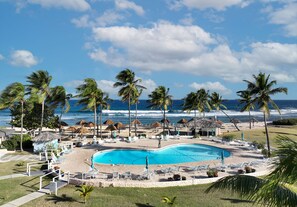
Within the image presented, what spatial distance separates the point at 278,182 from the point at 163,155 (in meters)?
25.9

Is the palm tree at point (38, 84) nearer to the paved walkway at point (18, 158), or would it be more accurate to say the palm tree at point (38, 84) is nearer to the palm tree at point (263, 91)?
the paved walkway at point (18, 158)

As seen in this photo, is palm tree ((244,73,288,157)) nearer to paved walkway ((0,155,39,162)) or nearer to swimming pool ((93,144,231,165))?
swimming pool ((93,144,231,165))

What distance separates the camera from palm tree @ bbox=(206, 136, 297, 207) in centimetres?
532

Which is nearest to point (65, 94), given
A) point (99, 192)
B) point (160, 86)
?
point (160, 86)

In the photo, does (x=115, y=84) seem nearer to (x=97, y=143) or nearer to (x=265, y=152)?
(x=97, y=143)

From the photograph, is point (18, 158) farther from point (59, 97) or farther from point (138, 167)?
point (59, 97)

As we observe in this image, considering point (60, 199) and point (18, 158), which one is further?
point (18, 158)

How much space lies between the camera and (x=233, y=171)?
21219 millimetres

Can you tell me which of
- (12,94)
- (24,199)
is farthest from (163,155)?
(12,94)

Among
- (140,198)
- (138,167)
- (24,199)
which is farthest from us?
(138,167)

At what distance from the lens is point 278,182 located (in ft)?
18.0

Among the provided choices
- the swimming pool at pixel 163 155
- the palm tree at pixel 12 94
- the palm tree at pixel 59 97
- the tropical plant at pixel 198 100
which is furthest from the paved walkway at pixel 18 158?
the tropical plant at pixel 198 100

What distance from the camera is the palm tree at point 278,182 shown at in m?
5.32

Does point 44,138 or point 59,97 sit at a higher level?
point 59,97
